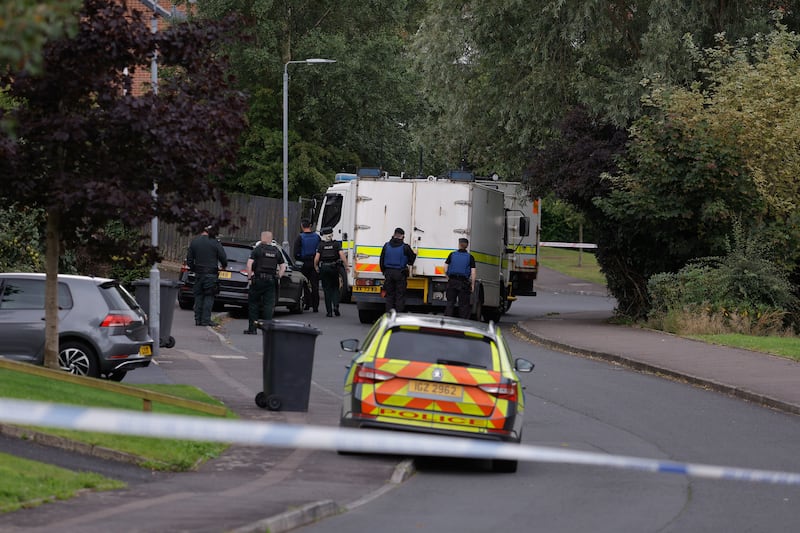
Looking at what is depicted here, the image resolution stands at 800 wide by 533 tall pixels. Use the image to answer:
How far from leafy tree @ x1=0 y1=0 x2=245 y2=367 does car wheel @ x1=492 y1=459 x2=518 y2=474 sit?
4.19m

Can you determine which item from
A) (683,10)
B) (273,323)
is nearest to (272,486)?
(273,323)

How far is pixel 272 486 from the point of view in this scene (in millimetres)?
10664

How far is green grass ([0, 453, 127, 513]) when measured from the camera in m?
9.14

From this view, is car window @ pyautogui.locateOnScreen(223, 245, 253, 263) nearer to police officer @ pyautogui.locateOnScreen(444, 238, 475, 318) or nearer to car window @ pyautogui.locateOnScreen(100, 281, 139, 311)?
police officer @ pyautogui.locateOnScreen(444, 238, 475, 318)

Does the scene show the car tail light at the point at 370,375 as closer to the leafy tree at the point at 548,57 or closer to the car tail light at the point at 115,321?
the car tail light at the point at 115,321

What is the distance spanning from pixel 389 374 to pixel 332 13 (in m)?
37.7

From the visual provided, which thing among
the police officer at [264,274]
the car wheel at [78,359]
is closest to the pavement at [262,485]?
the car wheel at [78,359]

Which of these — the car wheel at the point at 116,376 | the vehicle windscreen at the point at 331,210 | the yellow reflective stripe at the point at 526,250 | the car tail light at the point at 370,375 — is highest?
the vehicle windscreen at the point at 331,210

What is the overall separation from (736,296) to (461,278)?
18.8 feet

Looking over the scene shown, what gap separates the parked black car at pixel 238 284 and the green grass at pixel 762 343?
342 inches

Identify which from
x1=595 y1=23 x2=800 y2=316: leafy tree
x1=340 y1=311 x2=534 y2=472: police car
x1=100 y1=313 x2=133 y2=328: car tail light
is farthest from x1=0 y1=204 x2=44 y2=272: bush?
x1=340 y1=311 x2=534 y2=472: police car

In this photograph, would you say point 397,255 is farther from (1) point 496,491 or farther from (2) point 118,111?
(1) point 496,491

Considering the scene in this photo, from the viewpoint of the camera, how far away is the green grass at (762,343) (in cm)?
2272

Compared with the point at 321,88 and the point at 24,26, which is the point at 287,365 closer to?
the point at 24,26
